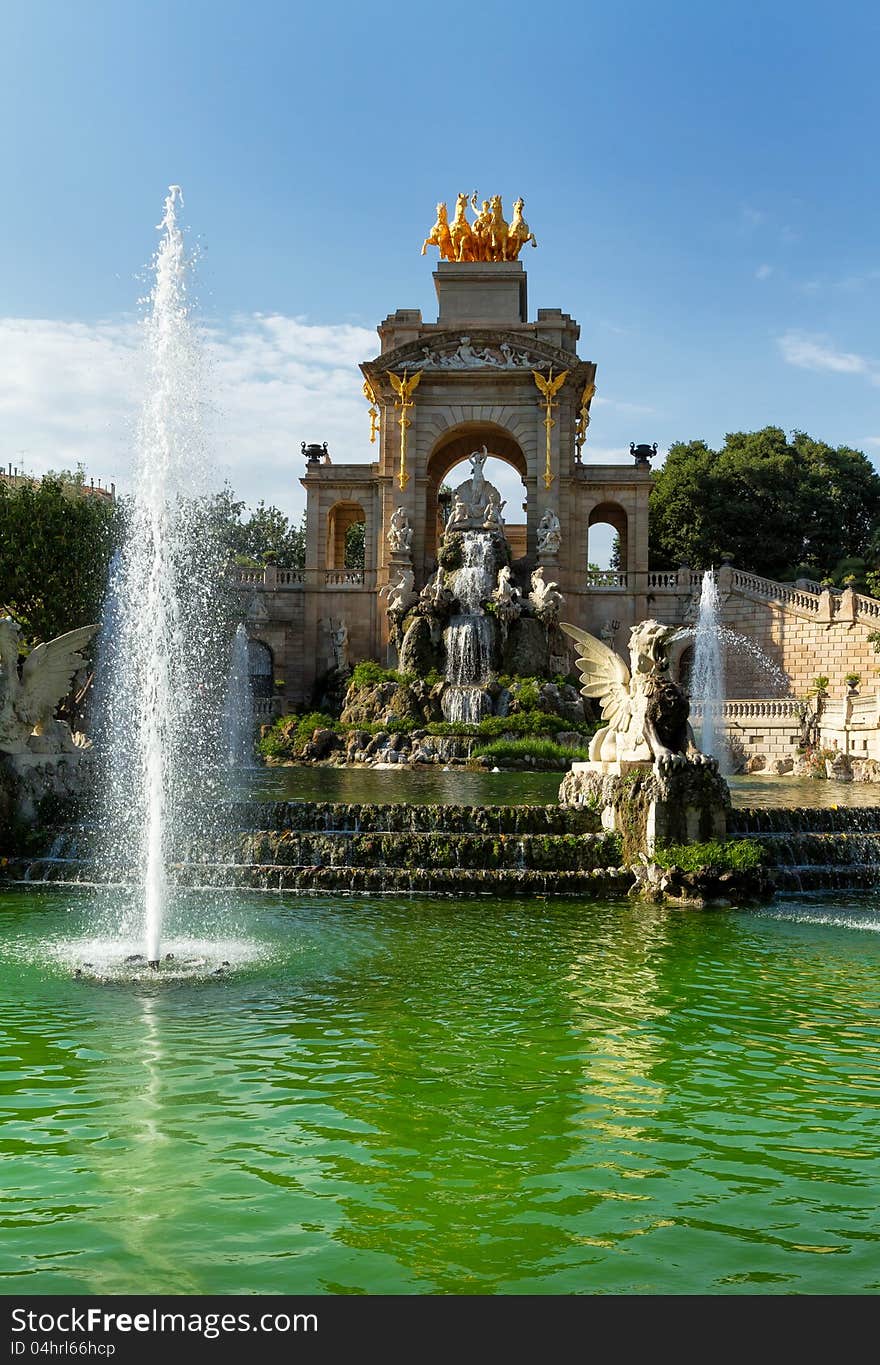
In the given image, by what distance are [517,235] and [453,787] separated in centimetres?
3039

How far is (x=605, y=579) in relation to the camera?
4350 centimetres

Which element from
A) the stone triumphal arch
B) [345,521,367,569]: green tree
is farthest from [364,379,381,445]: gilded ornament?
[345,521,367,569]: green tree

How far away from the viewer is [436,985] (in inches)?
375

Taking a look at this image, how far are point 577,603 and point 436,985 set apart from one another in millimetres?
34176

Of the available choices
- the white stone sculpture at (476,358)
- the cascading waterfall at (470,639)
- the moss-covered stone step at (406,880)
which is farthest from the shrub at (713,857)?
the white stone sculpture at (476,358)

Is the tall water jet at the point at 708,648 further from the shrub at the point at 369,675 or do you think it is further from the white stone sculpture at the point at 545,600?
the shrub at the point at 369,675

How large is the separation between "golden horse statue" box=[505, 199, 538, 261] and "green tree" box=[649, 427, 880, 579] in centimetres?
1214

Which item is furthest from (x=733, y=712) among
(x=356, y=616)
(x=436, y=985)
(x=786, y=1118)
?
(x=786, y=1118)

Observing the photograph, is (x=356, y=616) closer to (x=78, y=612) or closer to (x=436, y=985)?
(x=78, y=612)

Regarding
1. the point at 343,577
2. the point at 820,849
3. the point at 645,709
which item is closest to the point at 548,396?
the point at 343,577

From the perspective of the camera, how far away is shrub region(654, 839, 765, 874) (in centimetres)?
1373

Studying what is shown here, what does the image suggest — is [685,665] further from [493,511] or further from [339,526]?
[339,526]

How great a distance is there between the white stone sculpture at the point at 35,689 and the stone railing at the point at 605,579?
93.2ft

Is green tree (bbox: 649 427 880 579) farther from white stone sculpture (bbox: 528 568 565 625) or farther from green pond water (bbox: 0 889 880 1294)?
green pond water (bbox: 0 889 880 1294)
